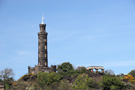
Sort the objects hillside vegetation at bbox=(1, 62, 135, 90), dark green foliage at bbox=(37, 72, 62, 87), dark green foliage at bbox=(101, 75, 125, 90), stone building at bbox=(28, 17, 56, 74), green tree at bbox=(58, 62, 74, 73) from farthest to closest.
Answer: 1. green tree at bbox=(58, 62, 74, 73)
2. stone building at bbox=(28, 17, 56, 74)
3. dark green foliage at bbox=(37, 72, 62, 87)
4. hillside vegetation at bbox=(1, 62, 135, 90)
5. dark green foliage at bbox=(101, 75, 125, 90)

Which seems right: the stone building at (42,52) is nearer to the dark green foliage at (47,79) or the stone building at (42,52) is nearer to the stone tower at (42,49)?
the stone tower at (42,49)

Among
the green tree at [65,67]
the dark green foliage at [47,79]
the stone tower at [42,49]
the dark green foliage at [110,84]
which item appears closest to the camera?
the dark green foliage at [110,84]

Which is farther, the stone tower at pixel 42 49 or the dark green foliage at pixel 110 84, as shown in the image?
the stone tower at pixel 42 49

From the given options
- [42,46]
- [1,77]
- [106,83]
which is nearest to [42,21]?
[42,46]

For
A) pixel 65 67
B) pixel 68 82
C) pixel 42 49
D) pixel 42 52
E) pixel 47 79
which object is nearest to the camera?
pixel 47 79

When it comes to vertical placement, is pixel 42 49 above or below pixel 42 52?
above

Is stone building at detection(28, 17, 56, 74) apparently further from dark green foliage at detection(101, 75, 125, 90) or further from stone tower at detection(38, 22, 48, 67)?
dark green foliage at detection(101, 75, 125, 90)

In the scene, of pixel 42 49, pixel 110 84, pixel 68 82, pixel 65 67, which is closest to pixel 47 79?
pixel 68 82

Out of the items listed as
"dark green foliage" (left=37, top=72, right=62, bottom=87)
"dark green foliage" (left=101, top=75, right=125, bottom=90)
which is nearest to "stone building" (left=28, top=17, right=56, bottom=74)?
"dark green foliage" (left=37, top=72, right=62, bottom=87)

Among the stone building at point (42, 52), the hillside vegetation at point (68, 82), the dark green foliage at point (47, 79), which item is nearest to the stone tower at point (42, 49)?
the stone building at point (42, 52)

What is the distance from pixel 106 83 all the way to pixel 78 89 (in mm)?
9057

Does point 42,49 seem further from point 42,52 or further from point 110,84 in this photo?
point 110,84

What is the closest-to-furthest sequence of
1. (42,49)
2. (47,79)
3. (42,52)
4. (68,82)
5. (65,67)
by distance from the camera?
(47,79)
(68,82)
(42,52)
(42,49)
(65,67)

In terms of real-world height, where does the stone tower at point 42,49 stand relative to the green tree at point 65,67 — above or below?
above
